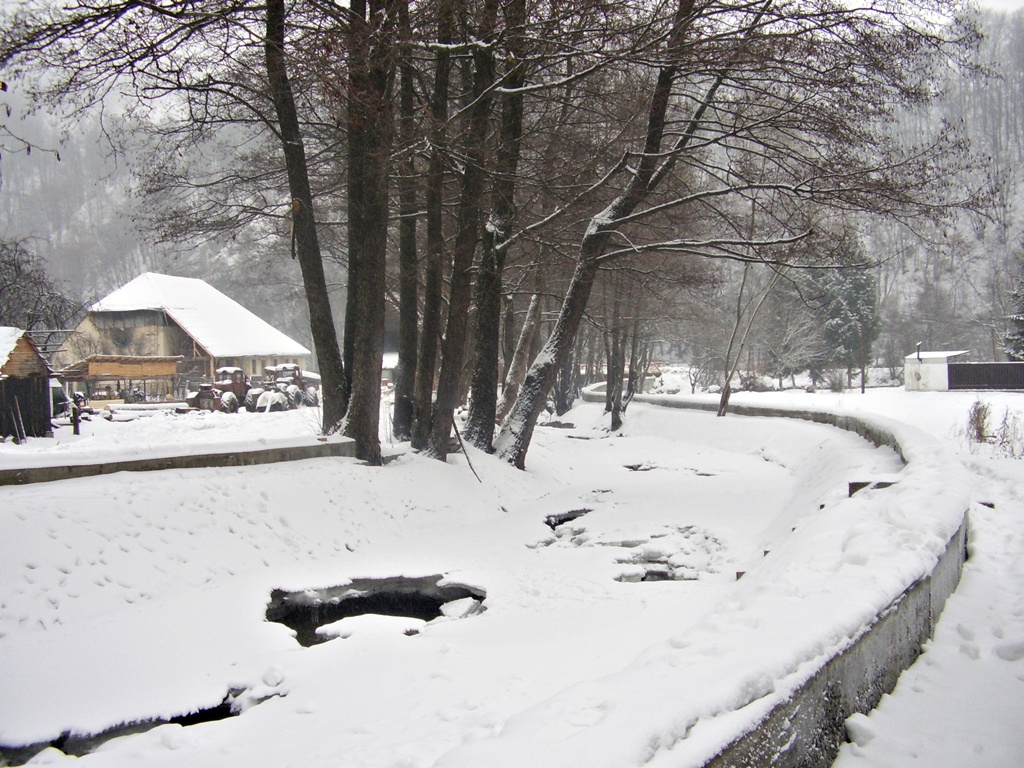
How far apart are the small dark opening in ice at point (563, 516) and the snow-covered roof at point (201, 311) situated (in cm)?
3110

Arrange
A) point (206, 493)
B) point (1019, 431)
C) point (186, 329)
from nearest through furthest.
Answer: point (206, 493) < point (1019, 431) < point (186, 329)

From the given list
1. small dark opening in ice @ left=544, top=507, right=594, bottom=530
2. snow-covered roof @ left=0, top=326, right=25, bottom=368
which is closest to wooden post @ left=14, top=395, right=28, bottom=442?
snow-covered roof @ left=0, top=326, right=25, bottom=368

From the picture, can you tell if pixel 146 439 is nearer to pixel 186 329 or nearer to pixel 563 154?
pixel 563 154

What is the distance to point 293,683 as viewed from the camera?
17.2 feet

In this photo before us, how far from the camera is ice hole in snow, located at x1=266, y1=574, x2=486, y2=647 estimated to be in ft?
23.0

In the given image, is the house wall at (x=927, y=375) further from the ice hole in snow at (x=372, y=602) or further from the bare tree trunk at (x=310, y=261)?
the ice hole in snow at (x=372, y=602)

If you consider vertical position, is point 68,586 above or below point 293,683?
above

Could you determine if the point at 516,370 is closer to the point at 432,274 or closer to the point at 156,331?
the point at 432,274

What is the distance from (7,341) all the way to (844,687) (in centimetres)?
2093

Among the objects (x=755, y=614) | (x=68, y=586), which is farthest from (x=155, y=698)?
(x=755, y=614)

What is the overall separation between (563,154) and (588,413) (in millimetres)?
21566

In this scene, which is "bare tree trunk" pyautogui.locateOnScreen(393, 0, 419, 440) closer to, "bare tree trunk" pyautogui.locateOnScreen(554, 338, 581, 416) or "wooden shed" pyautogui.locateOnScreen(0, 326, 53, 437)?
"wooden shed" pyautogui.locateOnScreen(0, 326, 53, 437)

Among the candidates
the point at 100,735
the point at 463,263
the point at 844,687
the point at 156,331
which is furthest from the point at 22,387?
the point at 844,687

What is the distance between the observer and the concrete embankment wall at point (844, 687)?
2805 millimetres
